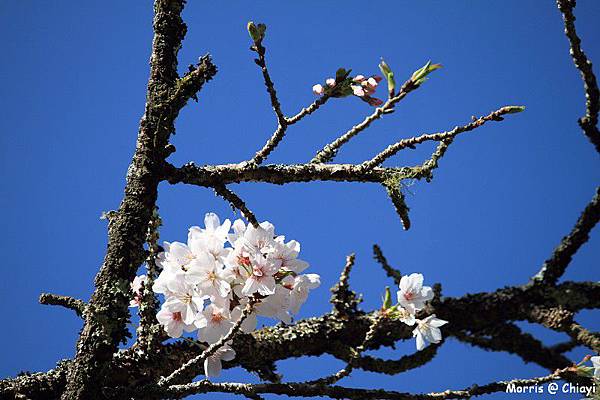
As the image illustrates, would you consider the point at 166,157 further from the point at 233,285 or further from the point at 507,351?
the point at 507,351

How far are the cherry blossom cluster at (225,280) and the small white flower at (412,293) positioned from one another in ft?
1.40

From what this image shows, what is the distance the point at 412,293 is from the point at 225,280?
0.68 m

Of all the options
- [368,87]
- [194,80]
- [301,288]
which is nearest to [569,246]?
[368,87]

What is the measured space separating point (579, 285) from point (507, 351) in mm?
422

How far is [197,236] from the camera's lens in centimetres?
160

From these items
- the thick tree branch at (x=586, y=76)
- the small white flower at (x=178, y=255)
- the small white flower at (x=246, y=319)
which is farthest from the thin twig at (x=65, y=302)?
the thick tree branch at (x=586, y=76)

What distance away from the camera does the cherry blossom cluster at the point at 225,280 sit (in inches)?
59.8

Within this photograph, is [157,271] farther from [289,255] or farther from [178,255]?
[289,255]

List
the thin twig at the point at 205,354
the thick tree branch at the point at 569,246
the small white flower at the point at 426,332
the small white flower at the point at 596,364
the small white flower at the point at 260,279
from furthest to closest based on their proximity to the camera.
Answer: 1. the thick tree branch at the point at 569,246
2. the small white flower at the point at 426,332
3. the small white flower at the point at 596,364
4. the small white flower at the point at 260,279
5. the thin twig at the point at 205,354

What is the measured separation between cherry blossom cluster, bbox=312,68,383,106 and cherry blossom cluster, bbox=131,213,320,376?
0.36 m

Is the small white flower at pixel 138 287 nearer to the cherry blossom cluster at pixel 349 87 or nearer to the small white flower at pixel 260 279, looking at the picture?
the small white flower at pixel 260 279

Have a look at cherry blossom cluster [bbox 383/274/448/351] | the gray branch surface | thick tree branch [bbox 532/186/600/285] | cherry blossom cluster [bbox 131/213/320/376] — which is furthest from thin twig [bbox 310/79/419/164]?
thick tree branch [bbox 532/186/600/285]

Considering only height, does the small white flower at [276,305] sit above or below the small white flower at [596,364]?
above

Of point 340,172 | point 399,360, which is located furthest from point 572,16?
point 399,360
